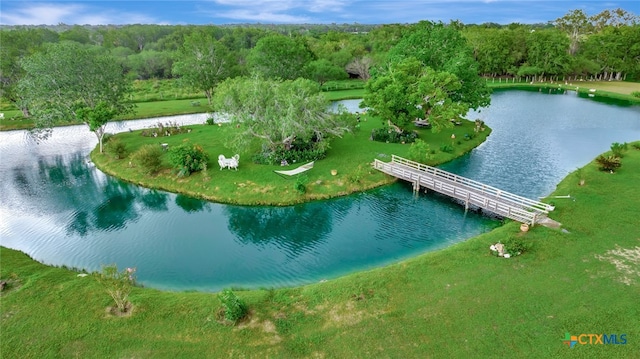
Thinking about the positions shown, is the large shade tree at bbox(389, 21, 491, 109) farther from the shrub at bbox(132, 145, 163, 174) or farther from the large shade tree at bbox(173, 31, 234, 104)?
the shrub at bbox(132, 145, 163, 174)

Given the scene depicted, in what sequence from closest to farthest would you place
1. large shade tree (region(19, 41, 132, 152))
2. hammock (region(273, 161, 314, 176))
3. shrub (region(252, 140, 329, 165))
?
hammock (region(273, 161, 314, 176))
shrub (region(252, 140, 329, 165))
large shade tree (region(19, 41, 132, 152))

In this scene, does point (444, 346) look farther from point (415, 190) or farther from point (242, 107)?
point (242, 107)

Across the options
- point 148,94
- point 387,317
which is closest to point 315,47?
point 148,94

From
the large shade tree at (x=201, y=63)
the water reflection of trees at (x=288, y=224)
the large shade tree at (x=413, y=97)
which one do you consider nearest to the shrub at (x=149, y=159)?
the water reflection of trees at (x=288, y=224)

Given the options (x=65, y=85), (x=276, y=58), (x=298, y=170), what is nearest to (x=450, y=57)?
(x=276, y=58)

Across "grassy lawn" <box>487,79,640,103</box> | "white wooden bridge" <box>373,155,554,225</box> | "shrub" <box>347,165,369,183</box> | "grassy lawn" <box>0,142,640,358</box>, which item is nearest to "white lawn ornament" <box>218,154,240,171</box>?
"shrub" <box>347,165,369,183</box>

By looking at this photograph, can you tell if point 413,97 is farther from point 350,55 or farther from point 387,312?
point 350,55
